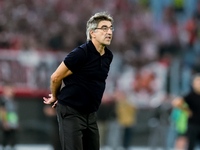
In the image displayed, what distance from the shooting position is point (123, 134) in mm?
14156

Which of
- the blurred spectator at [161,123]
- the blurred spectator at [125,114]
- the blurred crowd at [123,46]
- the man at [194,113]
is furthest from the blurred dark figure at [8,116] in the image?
the man at [194,113]

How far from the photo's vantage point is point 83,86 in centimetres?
525

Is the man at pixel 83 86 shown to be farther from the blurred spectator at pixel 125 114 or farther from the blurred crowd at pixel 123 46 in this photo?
the blurred spectator at pixel 125 114

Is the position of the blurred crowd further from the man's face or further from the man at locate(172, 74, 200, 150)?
the man's face

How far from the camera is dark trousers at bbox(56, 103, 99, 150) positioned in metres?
5.24

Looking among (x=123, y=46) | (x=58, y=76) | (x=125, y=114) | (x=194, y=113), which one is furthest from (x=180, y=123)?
(x=58, y=76)

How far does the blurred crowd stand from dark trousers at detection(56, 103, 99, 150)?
7.67 m

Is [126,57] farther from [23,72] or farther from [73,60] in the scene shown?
[73,60]

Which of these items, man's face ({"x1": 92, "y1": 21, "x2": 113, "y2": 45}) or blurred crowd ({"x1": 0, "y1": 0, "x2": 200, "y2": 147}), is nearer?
man's face ({"x1": 92, "y1": 21, "x2": 113, "y2": 45})

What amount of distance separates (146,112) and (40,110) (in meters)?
3.30

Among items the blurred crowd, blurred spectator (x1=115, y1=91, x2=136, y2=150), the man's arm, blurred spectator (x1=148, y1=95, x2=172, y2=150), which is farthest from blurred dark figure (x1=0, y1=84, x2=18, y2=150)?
the man's arm

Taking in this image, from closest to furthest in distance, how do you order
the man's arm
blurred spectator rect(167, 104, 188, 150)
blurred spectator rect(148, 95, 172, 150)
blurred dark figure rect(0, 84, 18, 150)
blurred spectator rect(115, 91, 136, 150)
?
the man's arm < blurred dark figure rect(0, 84, 18, 150) < blurred spectator rect(167, 104, 188, 150) < blurred spectator rect(148, 95, 172, 150) < blurred spectator rect(115, 91, 136, 150)

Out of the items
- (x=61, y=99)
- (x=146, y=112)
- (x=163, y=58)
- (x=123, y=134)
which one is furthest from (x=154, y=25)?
(x=61, y=99)

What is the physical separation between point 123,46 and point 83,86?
11256 mm
